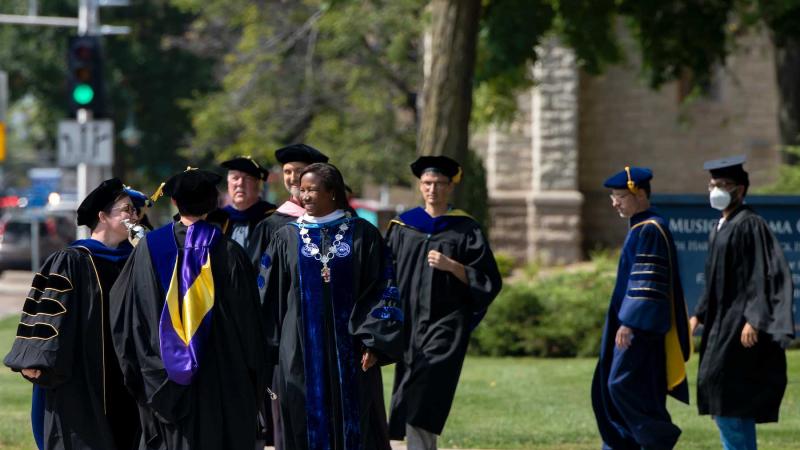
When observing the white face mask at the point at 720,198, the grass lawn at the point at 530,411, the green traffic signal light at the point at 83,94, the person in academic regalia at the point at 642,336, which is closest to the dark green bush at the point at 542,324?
the grass lawn at the point at 530,411

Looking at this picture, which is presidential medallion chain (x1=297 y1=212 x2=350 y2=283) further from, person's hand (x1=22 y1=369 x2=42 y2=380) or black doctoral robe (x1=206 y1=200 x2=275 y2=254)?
black doctoral robe (x1=206 y1=200 x2=275 y2=254)

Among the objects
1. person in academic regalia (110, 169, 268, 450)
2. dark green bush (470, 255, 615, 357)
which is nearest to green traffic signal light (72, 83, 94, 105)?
dark green bush (470, 255, 615, 357)

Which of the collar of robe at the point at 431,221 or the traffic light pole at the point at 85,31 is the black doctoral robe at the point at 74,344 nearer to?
the collar of robe at the point at 431,221

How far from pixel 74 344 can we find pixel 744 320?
4.13 meters

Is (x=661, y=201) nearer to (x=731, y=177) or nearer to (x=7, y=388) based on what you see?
(x=731, y=177)

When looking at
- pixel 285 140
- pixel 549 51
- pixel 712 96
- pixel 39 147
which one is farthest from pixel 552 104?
pixel 39 147

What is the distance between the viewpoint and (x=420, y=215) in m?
9.88

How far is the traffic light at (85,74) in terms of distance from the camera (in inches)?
731

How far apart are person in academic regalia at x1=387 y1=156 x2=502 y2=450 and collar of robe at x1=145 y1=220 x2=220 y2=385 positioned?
106 inches

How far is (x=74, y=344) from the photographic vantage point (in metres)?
7.41

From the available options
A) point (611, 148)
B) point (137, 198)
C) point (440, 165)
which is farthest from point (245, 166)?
point (611, 148)

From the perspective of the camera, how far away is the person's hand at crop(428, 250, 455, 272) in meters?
9.51

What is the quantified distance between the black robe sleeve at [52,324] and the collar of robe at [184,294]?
609 mm

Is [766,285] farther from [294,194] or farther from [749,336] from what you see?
[294,194]
